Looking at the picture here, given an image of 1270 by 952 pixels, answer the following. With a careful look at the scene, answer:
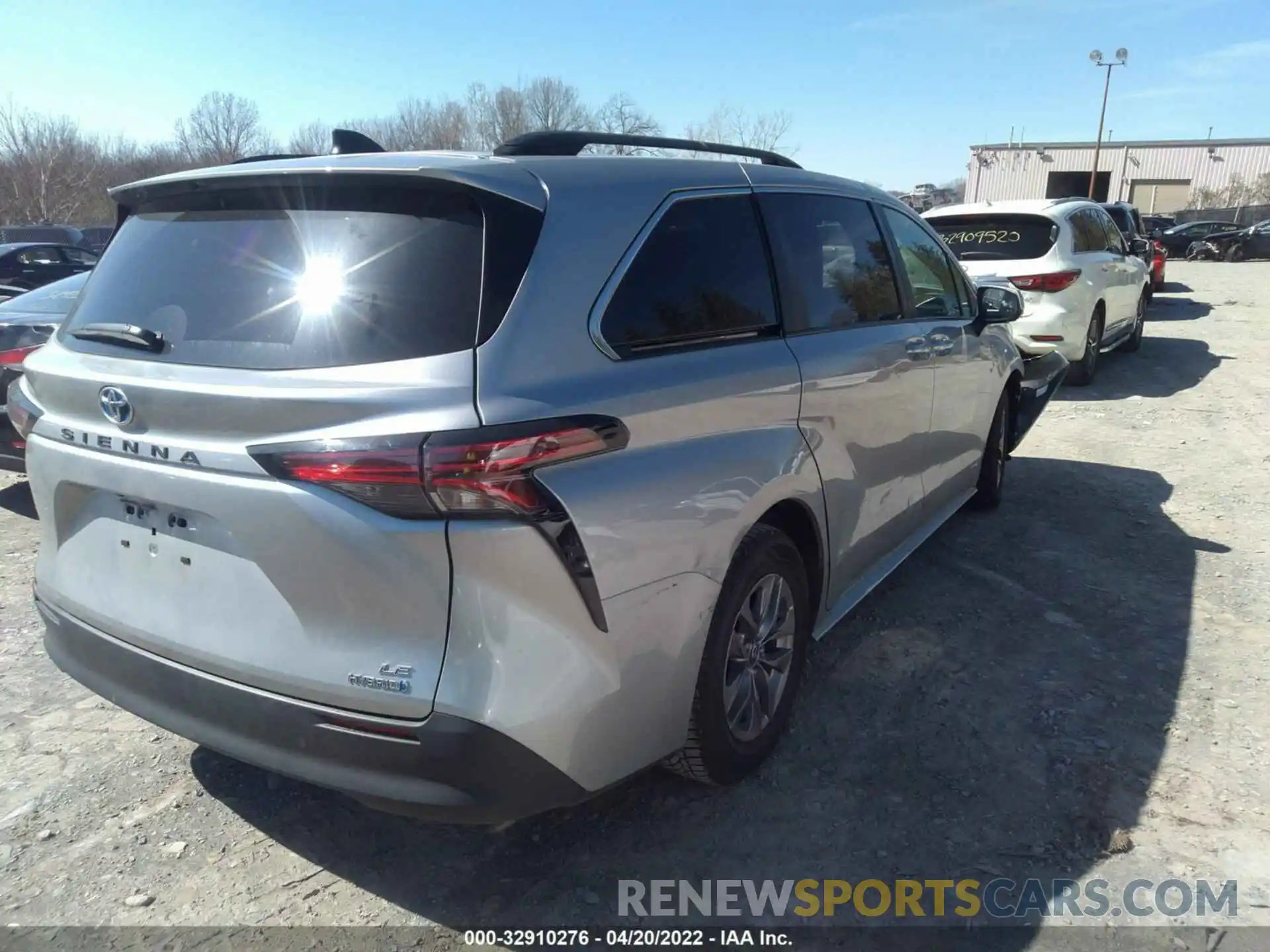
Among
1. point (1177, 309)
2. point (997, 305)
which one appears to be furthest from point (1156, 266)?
point (997, 305)

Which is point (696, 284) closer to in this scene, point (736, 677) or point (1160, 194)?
point (736, 677)

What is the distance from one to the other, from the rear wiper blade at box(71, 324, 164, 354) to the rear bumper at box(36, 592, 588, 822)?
0.81 meters

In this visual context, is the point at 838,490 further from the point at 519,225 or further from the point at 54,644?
the point at 54,644

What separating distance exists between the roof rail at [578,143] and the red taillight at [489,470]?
3.32 feet

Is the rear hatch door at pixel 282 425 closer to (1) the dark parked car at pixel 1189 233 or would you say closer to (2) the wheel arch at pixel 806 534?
(2) the wheel arch at pixel 806 534

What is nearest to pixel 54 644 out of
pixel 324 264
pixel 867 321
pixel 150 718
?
pixel 150 718

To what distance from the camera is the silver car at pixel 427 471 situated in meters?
2.06

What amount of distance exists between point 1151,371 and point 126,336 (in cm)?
1118

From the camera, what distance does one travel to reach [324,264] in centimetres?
225

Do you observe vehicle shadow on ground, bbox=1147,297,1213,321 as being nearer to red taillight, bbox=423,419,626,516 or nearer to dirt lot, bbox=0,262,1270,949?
dirt lot, bbox=0,262,1270,949

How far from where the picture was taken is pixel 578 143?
277 centimetres

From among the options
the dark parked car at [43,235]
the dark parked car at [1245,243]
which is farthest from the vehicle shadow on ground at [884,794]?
the dark parked car at [1245,243]

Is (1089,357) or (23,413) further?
(1089,357)

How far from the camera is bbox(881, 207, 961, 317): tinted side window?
14.0ft
